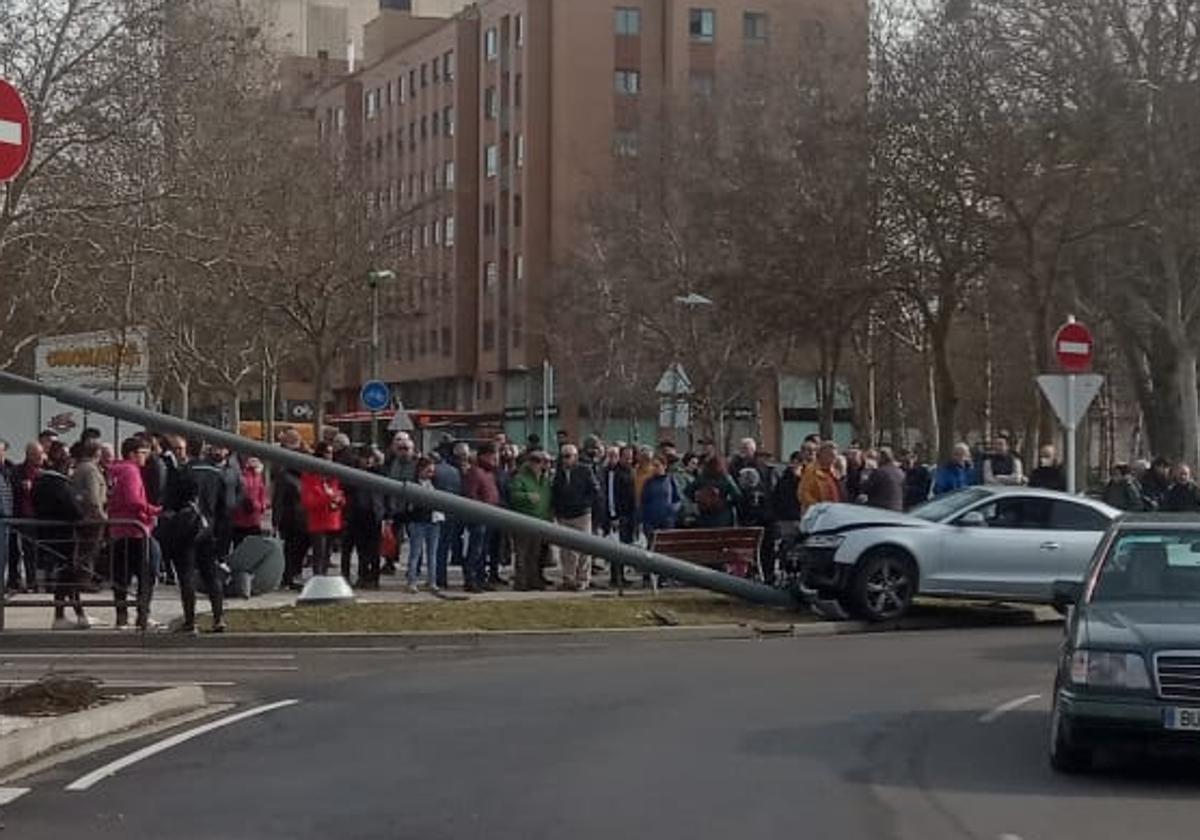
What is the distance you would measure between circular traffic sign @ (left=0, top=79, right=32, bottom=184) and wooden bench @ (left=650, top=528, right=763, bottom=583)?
14194mm

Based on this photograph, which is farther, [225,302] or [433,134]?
[433,134]

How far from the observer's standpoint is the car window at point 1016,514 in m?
22.9

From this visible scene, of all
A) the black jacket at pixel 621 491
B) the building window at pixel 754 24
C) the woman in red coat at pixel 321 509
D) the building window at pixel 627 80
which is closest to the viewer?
the woman in red coat at pixel 321 509

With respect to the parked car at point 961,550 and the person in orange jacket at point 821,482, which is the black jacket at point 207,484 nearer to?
the parked car at point 961,550

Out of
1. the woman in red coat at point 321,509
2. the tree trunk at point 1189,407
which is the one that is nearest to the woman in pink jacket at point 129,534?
the woman in red coat at point 321,509

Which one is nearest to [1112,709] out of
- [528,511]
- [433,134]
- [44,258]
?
[528,511]

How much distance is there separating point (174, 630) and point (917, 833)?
12.0 m

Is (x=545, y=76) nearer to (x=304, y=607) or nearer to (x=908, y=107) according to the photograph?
(x=908, y=107)

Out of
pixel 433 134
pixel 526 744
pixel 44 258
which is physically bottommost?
pixel 526 744

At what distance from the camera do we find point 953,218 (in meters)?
37.8

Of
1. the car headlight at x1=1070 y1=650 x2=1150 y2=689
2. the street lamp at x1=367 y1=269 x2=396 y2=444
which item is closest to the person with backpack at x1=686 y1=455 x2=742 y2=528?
the car headlight at x1=1070 y1=650 x2=1150 y2=689

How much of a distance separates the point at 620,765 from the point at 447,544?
13940 millimetres

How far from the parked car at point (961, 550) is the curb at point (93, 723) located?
9031mm

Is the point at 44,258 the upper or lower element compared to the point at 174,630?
upper
